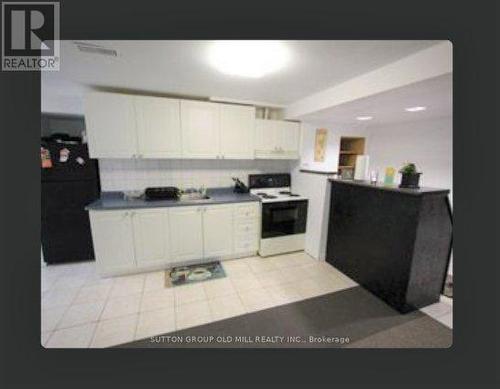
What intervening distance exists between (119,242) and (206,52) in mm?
2227

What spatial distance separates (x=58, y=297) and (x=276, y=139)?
10.7 ft

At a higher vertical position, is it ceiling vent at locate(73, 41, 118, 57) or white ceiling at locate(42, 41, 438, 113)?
white ceiling at locate(42, 41, 438, 113)

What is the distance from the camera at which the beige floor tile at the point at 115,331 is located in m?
1.67

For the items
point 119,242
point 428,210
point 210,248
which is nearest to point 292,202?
point 210,248

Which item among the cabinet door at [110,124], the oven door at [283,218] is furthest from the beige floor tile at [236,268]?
the cabinet door at [110,124]

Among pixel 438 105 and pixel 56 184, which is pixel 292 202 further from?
pixel 56 184

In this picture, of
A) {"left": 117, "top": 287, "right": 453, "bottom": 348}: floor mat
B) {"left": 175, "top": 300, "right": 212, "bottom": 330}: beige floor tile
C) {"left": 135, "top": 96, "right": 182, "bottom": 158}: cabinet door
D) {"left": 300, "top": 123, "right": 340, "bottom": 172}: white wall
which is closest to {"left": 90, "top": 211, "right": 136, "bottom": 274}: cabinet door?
{"left": 135, "top": 96, "right": 182, "bottom": 158}: cabinet door

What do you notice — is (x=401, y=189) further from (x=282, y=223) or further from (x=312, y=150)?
(x=312, y=150)

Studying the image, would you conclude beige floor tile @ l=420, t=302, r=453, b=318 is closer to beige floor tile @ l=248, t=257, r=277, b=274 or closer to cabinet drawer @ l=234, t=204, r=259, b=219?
beige floor tile @ l=248, t=257, r=277, b=274

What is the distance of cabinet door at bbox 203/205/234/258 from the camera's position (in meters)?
2.81

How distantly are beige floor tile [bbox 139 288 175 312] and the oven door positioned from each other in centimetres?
141

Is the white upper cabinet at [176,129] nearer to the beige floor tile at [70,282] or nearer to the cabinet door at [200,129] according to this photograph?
the cabinet door at [200,129]

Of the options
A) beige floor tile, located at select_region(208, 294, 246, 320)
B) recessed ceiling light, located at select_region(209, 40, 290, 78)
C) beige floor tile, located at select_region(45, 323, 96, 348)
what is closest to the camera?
recessed ceiling light, located at select_region(209, 40, 290, 78)

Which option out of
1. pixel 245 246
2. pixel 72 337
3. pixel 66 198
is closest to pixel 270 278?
pixel 245 246
